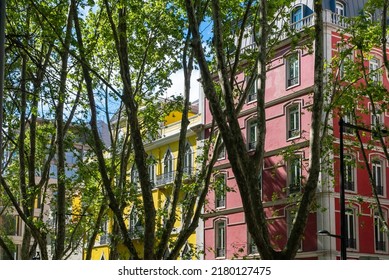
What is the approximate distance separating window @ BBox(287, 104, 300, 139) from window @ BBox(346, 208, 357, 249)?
3975 mm

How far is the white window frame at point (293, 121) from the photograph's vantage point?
31328 millimetres

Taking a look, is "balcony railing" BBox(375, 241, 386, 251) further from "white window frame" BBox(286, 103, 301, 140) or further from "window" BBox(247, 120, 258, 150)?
"window" BBox(247, 120, 258, 150)

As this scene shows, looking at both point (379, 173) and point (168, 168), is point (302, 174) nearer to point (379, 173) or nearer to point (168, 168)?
point (379, 173)

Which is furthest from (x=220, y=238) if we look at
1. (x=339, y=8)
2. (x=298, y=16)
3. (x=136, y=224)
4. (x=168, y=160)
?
(x=339, y=8)

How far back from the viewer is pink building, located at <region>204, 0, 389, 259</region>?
2966 centimetres

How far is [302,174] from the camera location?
30.3 metres

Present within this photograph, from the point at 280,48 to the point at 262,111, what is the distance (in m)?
20.6

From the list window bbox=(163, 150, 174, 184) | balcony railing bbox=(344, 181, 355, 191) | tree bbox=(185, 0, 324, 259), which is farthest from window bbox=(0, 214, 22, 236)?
tree bbox=(185, 0, 324, 259)

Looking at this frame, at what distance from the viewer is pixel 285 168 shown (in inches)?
1236

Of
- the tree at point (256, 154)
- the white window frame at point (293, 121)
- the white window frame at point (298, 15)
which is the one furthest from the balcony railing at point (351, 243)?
the tree at point (256, 154)

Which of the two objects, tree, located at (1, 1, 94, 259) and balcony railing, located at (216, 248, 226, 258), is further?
balcony railing, located at (216, 248, 226, 258)

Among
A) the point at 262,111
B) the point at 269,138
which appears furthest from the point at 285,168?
the point at 262,111

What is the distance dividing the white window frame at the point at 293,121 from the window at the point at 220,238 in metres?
6.01
